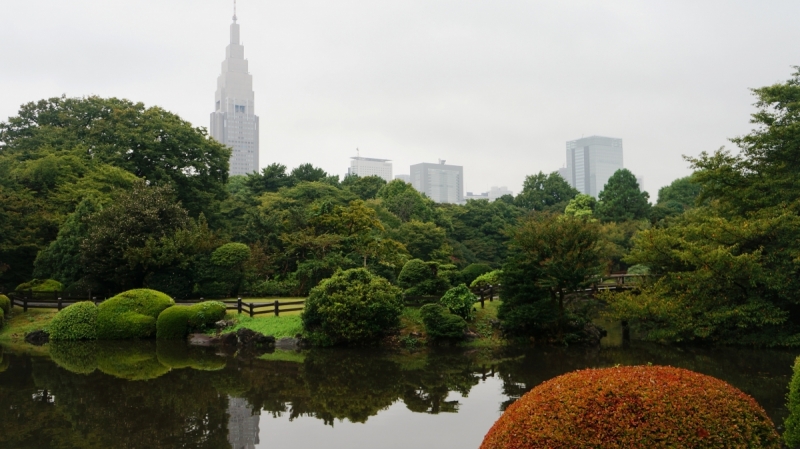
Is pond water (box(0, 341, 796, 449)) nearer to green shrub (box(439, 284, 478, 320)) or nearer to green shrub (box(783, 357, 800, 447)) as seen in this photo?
green shrub (box(439, 284, 478, 320))

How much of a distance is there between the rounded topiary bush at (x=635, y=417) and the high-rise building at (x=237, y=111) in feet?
598

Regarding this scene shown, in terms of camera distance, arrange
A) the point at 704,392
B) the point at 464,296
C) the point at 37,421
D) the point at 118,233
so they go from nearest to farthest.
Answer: the point at 704,392 < the point at 37,421 < the point at 464,296 < the point at 118,233

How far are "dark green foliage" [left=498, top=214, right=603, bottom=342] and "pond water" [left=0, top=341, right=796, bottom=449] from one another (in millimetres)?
1379

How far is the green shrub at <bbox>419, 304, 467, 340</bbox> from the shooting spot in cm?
1920

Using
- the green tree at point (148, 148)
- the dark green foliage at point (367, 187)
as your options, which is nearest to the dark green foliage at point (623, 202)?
the dark green foliage at point (367, 187)

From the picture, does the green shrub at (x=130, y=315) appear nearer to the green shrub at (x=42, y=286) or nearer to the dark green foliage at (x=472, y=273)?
the green shrub at (x=42, y=286)

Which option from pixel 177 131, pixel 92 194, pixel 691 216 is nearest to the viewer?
pixel 691 216

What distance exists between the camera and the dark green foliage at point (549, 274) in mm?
19047

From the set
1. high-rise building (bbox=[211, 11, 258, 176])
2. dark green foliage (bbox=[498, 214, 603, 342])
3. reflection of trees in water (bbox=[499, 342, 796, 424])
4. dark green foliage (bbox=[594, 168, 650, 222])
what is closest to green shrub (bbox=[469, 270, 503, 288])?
dark green foliage (bbox=[498, 214, 603, 342])

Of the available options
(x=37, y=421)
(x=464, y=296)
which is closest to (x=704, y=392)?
(x=37, y=421)

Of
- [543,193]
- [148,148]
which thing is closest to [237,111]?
[543,193]

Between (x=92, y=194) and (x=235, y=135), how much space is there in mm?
161337

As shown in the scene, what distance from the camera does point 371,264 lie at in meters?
24.2

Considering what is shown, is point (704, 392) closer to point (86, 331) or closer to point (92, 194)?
point (86, 331)
